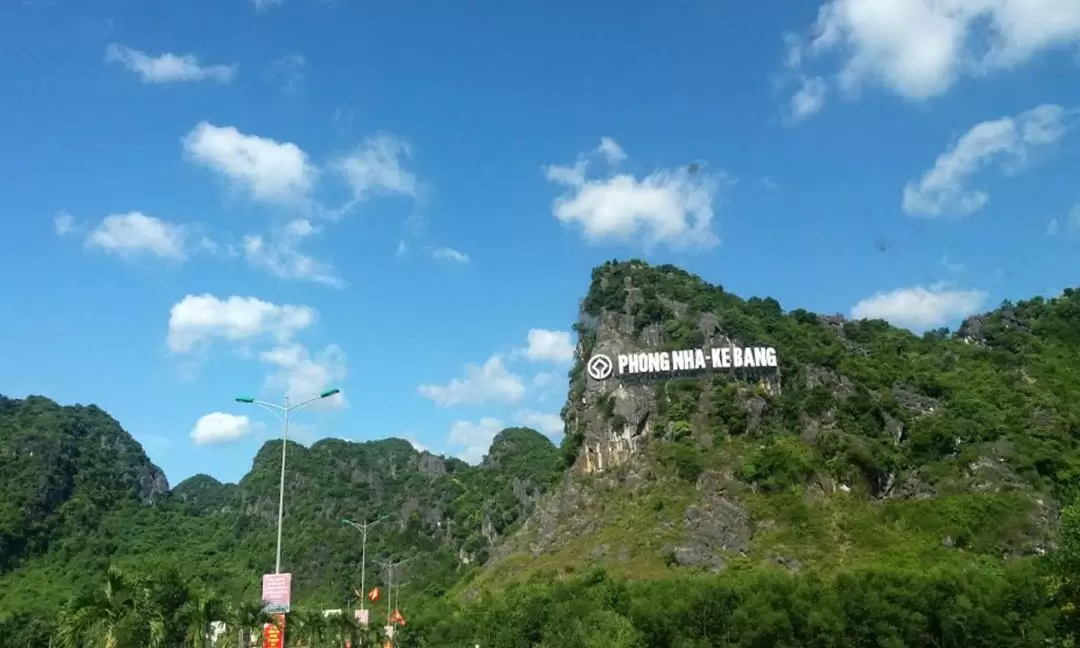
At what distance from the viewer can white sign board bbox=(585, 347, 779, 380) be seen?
102312 mm

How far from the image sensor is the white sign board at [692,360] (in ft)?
336

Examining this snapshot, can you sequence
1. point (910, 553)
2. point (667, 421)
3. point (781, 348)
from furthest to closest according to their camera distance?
1. point (781, 348)
2. point (667, 421)
3. point (910, 553)

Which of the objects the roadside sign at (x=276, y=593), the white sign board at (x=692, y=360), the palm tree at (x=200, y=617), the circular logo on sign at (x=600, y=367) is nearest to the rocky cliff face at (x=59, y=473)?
the circular logo on sign at (x=600, y=367)

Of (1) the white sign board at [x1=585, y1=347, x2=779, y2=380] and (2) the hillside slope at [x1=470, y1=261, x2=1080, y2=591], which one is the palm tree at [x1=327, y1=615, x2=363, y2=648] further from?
(1) the white sign board at [x1=585, y1=347, x2=779, y2=380]

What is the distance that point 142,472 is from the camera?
165 meters

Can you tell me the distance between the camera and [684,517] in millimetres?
85438

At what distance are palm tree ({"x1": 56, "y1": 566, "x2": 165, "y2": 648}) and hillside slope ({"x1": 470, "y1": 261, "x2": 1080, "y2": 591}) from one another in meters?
55.9

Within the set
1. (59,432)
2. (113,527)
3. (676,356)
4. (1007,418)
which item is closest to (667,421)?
(676,356)

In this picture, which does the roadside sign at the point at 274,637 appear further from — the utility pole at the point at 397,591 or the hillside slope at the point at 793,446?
the utility pole at the point at 397,591

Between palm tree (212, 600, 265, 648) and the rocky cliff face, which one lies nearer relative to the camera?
palm tree (212, 600, 265, 648)

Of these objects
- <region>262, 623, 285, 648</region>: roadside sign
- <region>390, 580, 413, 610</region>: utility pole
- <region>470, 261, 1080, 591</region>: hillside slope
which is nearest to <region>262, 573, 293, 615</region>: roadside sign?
<region>262, 623, 285, 648</region>: roadside sign

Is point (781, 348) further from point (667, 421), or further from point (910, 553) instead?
point (910, 553)

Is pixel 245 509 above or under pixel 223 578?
above

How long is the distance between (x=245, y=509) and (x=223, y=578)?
5248 centimetres
